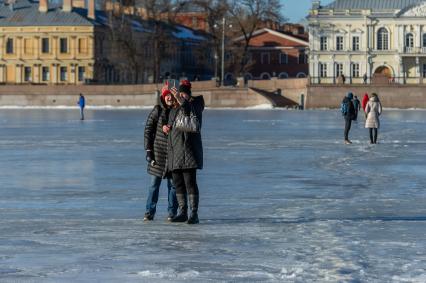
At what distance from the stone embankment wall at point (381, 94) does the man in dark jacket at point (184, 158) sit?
261ft

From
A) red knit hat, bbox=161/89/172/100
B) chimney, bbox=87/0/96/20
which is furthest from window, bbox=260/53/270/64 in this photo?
red knit hat, bbox=161/89/172/100

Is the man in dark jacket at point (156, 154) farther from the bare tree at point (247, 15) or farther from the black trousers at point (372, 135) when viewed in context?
the bare tree at point (247, 15)

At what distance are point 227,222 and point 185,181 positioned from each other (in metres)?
0.72

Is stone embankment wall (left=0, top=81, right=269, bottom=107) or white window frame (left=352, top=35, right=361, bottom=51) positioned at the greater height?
white window frame (left=352, top=35, right=361, bottom=51)

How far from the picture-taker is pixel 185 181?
14.8 m

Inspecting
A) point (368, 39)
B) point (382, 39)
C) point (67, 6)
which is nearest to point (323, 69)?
point (368, 39)

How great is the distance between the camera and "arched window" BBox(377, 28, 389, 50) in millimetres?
112188

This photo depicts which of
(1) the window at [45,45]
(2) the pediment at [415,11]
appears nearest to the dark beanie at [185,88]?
(2) the pediment at [415,11]

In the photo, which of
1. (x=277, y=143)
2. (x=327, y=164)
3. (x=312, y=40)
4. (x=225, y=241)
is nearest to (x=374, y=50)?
(x=312, y=40)

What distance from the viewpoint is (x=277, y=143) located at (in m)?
35.1

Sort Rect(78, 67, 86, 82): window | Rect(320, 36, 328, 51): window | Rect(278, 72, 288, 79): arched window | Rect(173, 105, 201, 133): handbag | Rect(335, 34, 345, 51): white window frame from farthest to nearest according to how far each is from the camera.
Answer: Rect(278, 72, 288, 79): arched window
Rect(78, 67, 86, 82): window
Rect(320, 36, 328, 51): window
Rect(335, 34, 345, 51): white window frame
Rect(173, 105, 201, 133): handbag

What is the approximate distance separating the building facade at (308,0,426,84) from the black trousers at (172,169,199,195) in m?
96.6

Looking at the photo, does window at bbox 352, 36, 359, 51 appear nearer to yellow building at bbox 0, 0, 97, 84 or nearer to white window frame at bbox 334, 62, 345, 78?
white window frame at bbox 334, 62, 345, 78

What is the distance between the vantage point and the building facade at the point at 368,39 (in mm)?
111438
